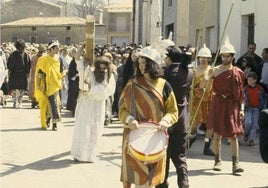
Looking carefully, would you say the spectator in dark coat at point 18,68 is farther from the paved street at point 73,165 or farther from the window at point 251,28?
the window at point 251,28

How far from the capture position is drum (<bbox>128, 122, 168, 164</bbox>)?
5301 millimetres

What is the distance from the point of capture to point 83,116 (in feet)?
28.8

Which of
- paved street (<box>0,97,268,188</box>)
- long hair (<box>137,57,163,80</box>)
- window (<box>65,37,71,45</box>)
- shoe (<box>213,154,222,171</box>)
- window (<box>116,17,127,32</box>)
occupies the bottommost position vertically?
paved street (<box>0,97,268,188</box>)

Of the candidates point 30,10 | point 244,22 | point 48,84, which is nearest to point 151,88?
point 48,84

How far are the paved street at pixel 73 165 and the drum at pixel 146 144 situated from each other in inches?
73.5

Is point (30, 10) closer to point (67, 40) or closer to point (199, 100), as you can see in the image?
point (67, 40)

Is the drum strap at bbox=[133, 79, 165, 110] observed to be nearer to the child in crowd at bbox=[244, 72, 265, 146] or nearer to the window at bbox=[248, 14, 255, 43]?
the child in crowd at bbox=[244, 72, 265, 146]

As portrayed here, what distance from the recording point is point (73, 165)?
27.6ft

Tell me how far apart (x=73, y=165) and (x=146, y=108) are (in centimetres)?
326

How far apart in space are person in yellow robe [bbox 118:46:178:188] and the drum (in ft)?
0.18

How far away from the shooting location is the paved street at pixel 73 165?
731 cm

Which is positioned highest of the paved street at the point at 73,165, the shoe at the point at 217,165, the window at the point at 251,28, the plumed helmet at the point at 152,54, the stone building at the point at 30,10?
the stone building at the point at 30,10

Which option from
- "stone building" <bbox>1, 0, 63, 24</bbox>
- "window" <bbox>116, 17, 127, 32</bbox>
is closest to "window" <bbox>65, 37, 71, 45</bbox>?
"window" <bbox>116, 17, 127, 32</bbox>

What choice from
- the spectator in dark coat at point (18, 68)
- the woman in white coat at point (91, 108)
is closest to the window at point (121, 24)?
the spectator in dark coat at point (18, 68)
